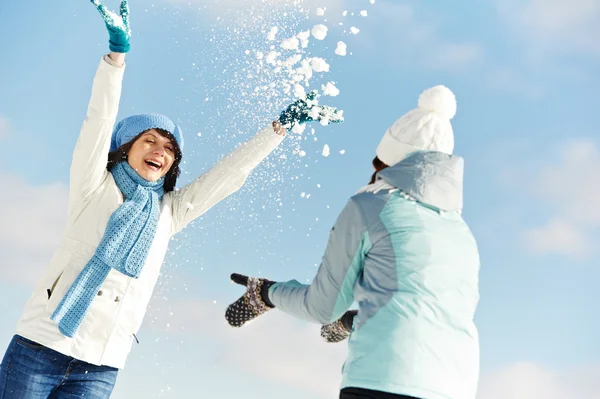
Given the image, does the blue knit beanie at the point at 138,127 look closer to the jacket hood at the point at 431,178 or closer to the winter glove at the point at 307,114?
the winter glove at the point at 307,114

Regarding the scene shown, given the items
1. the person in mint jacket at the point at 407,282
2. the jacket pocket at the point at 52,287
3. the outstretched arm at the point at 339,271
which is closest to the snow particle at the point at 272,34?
the jacket pocket at the point at 52,287

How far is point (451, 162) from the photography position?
2645 millimetres

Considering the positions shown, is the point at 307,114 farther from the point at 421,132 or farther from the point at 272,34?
the point at 421,132

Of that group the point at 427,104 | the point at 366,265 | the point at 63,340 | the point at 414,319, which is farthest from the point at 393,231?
the point at 63,340

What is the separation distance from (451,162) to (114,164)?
2616 mm

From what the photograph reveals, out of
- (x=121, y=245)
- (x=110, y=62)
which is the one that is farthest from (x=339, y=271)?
(x=110, y=62)

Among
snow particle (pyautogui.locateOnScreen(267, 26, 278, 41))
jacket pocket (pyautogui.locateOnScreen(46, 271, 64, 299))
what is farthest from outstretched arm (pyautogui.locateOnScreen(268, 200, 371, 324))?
snow particle (pyautogui.locateOnScreen(267, 26, 278, 41))

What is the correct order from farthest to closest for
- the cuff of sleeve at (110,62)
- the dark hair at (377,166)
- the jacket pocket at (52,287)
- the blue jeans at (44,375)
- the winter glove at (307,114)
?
the winter glove at (307,114) → the cuff of sleeve at (110,62) → the jacket pocket at (52,287) → the blue jeans at (44,375) → the dark hair at (377,166)

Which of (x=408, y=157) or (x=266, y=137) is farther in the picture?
(x=266, y=137)

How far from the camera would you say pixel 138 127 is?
14.6 ft

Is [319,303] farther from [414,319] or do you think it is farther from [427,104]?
[427,104]

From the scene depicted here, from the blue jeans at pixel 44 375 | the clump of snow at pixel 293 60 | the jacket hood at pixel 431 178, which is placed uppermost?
the clump of snow at pixel 293 60

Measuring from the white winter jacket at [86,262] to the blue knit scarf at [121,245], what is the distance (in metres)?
0.05

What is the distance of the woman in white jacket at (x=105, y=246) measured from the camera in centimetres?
371
